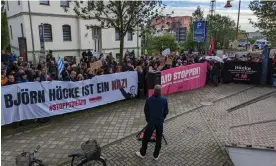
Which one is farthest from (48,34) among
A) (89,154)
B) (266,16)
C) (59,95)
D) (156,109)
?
(89,154)

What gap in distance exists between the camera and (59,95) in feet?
28.5

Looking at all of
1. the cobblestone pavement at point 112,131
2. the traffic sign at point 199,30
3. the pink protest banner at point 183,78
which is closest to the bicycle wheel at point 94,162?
the cobblestone pavement at point 112,131

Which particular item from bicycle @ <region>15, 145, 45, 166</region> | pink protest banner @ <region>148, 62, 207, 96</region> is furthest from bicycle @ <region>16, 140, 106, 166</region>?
pink protest banner @ <region>148, 62, 207, 96</region>

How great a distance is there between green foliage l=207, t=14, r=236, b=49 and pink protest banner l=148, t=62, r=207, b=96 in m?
32.1

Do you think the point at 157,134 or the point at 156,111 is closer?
the point at 156,111

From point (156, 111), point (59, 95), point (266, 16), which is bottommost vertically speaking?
point (59, 95)

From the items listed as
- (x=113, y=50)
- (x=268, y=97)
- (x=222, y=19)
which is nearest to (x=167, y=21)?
(x=268, y=97)

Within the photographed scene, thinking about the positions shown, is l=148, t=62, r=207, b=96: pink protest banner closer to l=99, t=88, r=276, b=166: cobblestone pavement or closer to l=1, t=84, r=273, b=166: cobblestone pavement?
l=1, t=84, r=273, b=166: cobblestone pavement

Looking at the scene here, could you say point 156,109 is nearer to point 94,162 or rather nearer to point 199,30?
point 94,162

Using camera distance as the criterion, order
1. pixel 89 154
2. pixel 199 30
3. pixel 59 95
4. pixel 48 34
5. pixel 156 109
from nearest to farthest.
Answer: pixel 89 154, pixel 156 109, pixel 59 95, pixel 199 30, pixel 48 34

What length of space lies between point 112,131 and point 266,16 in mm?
16838

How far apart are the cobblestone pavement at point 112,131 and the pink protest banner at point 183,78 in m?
0.93

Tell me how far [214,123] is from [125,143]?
138 inches

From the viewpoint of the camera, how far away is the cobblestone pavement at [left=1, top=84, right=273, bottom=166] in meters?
6.55
